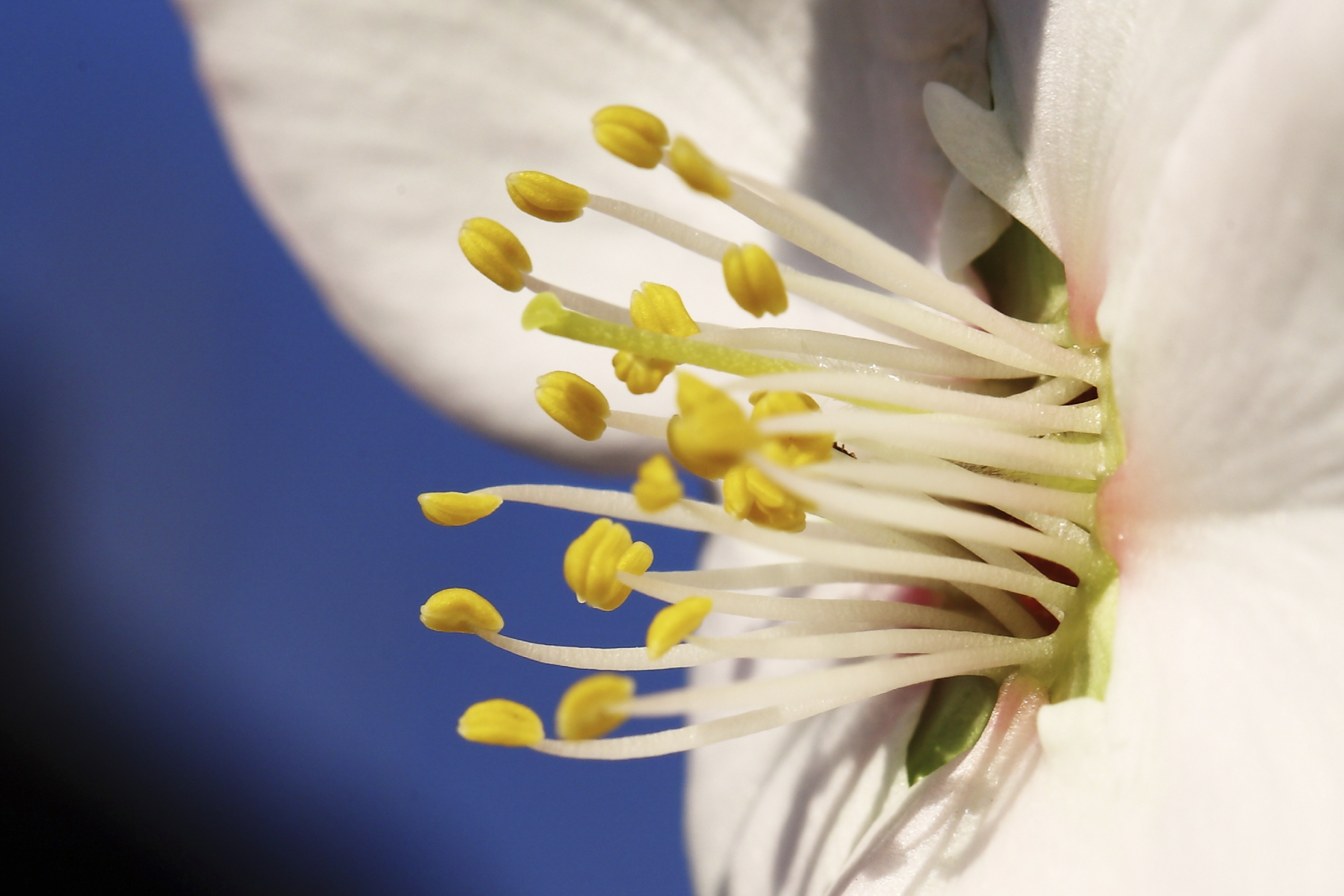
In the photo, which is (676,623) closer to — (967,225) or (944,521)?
(944,521)

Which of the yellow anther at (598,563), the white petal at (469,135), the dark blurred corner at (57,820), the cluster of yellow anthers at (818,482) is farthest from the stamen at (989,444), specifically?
the dark blurred corner at (57,820)

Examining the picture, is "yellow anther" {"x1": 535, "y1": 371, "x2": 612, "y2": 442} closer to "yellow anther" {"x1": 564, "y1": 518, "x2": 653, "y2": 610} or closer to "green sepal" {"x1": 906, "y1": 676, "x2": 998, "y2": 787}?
"yellow anther" {"x1": 564, "y1": 518, "x2": 653, "y2": 610}

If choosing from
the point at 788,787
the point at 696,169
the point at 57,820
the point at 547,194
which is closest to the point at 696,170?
the point at 696,169

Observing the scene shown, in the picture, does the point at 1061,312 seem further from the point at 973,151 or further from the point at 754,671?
the point at 754,671

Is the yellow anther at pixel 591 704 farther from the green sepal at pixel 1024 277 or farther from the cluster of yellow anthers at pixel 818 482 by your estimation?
the green sepal at pixel 1024 277

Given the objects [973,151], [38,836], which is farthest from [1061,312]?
[38,836]

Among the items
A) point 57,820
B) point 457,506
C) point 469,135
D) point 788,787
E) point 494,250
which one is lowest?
point 57,820
